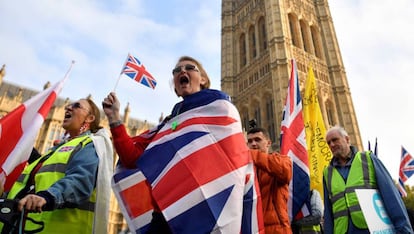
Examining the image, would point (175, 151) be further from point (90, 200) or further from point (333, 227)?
point (333, 227)

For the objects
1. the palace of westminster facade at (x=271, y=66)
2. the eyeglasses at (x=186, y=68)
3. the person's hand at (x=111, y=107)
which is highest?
the palace of westminster facade at (x=271, y=66)

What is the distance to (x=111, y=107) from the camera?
6.47 ft

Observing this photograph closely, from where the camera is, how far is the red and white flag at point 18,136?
2498mm

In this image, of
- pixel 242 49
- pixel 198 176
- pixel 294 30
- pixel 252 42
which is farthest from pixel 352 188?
pixel 242 49

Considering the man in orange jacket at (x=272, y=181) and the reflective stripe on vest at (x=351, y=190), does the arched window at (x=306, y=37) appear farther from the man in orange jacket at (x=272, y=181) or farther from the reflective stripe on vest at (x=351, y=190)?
the man in orange jacket at (x=272, y=181)

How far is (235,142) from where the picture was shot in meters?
1.77

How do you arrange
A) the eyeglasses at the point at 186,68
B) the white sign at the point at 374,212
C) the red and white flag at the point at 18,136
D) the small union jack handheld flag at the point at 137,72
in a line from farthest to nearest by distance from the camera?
1. the small union jack handheld flag at the point at 137,72
2. the red and white flag at the point at 18,136
3. the white sign at the point at 374,212
4. the eyeglasses at the point at 186,68

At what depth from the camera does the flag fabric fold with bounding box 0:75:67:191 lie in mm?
2500

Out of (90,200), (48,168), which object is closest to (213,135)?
(90,200)

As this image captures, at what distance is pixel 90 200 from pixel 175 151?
94 cm

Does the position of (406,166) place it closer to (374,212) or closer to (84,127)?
(374,212)

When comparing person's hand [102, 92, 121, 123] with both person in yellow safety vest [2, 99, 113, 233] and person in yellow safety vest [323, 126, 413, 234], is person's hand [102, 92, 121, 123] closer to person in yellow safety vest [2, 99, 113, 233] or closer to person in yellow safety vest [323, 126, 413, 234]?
person in yellow safety vest [2, 99, 113, 233]

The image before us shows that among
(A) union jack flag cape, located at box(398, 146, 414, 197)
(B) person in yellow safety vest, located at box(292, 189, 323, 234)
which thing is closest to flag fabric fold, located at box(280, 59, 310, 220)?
(B) person in yellow safety vest, located at box(292, 189, 323, 234)

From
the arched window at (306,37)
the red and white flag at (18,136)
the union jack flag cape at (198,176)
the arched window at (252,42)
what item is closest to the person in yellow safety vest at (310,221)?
the union jack flag cape at (198,176)
